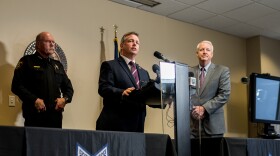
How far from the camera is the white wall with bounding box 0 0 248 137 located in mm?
3643

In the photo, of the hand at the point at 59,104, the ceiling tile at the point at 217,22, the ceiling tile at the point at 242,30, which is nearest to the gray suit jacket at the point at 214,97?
the hand at the point at 59,104

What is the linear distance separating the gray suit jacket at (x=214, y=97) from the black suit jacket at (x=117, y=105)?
49 cm

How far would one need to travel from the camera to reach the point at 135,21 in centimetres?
471

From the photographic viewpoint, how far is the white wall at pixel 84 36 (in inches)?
143

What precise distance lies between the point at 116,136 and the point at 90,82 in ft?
8.16

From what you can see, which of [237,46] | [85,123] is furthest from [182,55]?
[85,123]

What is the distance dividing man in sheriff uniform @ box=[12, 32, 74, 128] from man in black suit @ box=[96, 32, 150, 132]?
2.84 ft

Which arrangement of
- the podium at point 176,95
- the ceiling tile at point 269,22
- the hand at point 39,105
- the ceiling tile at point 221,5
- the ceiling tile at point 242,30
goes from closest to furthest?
the podium at point 176,95 → the hand at point 39,105 → the ceiling tile at point 221,5 → the ceiling tile at point 269,22 → the ceiling tile at point 242,30

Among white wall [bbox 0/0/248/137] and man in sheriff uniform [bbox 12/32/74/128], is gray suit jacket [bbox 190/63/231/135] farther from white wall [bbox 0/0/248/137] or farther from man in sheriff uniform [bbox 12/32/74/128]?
man in sheriff uniform [bbox 12/32/74/128]

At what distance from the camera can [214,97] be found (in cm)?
282

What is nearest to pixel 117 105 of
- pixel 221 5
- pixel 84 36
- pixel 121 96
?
pixel 121 96

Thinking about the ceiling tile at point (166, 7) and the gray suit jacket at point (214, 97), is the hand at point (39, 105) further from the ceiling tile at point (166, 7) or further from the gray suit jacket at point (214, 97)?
the ceiling tile at point (166, 7)

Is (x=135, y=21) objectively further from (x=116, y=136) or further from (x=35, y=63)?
(x=116, y=136)

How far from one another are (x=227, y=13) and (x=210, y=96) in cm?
239
